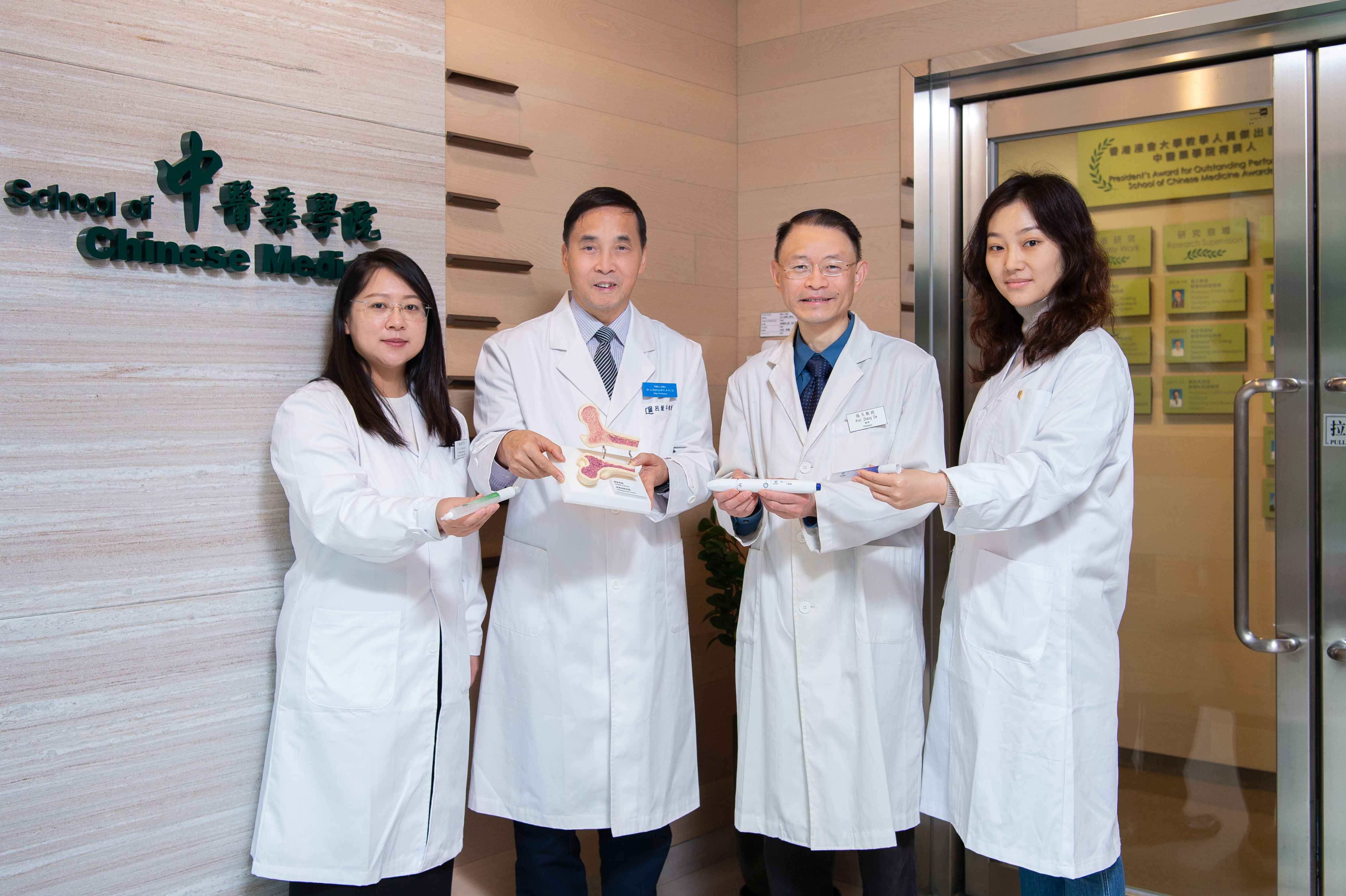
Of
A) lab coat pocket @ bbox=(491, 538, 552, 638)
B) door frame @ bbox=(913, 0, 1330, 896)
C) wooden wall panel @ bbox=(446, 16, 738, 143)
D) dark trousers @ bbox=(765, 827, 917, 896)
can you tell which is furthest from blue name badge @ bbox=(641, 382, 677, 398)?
door frame @ bbox=(913, 0, 1330, 896)

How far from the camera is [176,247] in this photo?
6.50ft

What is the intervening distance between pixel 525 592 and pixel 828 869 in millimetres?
1041

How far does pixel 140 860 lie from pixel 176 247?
1.20 metres

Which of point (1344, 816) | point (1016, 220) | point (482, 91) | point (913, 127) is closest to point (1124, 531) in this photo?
point (1016, 220)

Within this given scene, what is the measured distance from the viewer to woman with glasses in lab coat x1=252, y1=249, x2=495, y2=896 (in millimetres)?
1934

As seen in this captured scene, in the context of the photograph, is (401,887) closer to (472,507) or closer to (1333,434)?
(472,507)

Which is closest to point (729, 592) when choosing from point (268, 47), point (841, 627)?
point (841, 627)

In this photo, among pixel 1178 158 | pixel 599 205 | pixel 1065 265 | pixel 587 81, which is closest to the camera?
pixel 1065 265

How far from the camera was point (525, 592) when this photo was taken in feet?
7.57

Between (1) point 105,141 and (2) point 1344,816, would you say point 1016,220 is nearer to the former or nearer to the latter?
(2) point 1344,816

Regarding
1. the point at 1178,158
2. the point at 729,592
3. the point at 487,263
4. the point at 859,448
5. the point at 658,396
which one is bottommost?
the point at 729,592

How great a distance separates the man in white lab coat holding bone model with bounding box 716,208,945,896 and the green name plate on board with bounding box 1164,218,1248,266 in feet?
2.61

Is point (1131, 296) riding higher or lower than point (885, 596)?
higher

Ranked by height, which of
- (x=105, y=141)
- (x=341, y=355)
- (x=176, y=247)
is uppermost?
(x=105, y=141)
